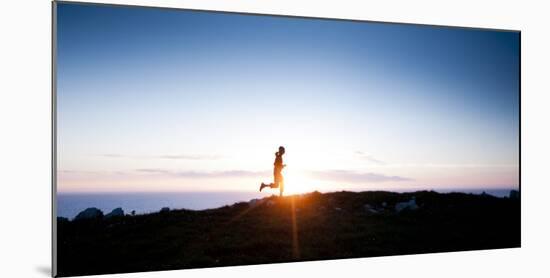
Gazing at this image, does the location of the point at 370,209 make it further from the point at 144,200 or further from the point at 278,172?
the point at 144,200

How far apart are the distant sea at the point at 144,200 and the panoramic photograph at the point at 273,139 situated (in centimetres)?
2

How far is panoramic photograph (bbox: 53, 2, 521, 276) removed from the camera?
11555 millimetres

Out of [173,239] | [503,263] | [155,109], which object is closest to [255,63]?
[155,109]

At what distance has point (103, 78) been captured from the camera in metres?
11.7

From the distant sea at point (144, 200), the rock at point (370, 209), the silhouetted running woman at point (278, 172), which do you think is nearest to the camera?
the distant sea at point (144, 200)

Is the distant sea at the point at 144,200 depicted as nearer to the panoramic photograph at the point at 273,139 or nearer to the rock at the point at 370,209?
the panoramic photograph at the point at 273,139

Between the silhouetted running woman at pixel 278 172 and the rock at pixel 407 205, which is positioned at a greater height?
the silhouetted running woman at pixel 278 172

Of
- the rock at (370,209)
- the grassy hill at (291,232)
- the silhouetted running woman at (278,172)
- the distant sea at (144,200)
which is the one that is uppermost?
the silhouetted running woman at (278,172)

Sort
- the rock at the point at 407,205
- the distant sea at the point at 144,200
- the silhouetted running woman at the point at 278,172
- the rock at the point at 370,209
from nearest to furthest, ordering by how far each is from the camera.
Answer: the distant sea at the point at 144,200
the silhouetted running woman at the point at 278,172
the rock at the point at 370,209
the rock at the point at 407,205

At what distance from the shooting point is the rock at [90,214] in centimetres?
1140

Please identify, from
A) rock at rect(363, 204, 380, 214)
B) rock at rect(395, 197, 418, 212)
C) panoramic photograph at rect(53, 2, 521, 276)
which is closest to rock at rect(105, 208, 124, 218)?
panoramic photograph at rect(53, 2, 521, 276)

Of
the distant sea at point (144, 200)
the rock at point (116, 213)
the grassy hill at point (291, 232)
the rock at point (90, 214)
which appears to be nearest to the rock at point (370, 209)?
the grassy hill at point (291, 232)

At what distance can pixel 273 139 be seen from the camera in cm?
1255

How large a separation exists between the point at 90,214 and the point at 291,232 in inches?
124
